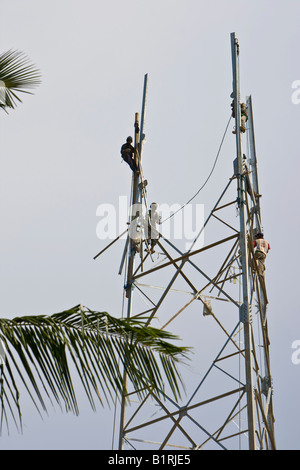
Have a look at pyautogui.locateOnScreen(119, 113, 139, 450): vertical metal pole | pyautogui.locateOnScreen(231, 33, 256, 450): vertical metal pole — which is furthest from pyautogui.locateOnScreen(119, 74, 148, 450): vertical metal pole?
pyautogui.locateOnScreen(231, 33, 256, 450): vertical metal pole

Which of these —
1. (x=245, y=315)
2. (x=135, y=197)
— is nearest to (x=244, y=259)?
(x=245, y=315)

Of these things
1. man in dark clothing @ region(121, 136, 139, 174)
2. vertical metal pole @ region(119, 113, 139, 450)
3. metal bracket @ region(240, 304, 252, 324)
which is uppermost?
man in dark clothing @ region(121, 136, 139, 174)

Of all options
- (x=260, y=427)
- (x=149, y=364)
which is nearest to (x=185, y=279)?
(x=260, y=427)

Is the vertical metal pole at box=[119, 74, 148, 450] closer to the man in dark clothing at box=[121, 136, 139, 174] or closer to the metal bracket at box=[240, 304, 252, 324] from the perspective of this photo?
the man in dark clothing at box=[121, 136, 139, 174]

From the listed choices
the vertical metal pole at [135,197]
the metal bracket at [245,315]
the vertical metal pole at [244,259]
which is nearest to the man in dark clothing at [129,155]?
the vertical metal pole at [135,197]

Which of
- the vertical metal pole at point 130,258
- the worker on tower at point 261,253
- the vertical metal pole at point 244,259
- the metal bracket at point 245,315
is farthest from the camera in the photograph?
the worker on tower at point 261,253

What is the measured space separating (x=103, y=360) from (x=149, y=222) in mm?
9730

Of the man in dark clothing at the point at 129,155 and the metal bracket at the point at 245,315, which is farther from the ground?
the man in dark clothing at the point at 129,155

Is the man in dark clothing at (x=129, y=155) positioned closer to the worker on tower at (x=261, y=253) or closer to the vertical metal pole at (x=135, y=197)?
the vertical metal pole at (x=135, y=197)

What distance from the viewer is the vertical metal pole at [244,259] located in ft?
36.6

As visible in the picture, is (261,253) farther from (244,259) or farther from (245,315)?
(245,315)

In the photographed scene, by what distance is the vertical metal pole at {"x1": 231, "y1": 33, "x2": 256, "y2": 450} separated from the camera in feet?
36.6

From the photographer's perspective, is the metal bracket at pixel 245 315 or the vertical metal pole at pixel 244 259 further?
the metal bracket at pixel 245 315
